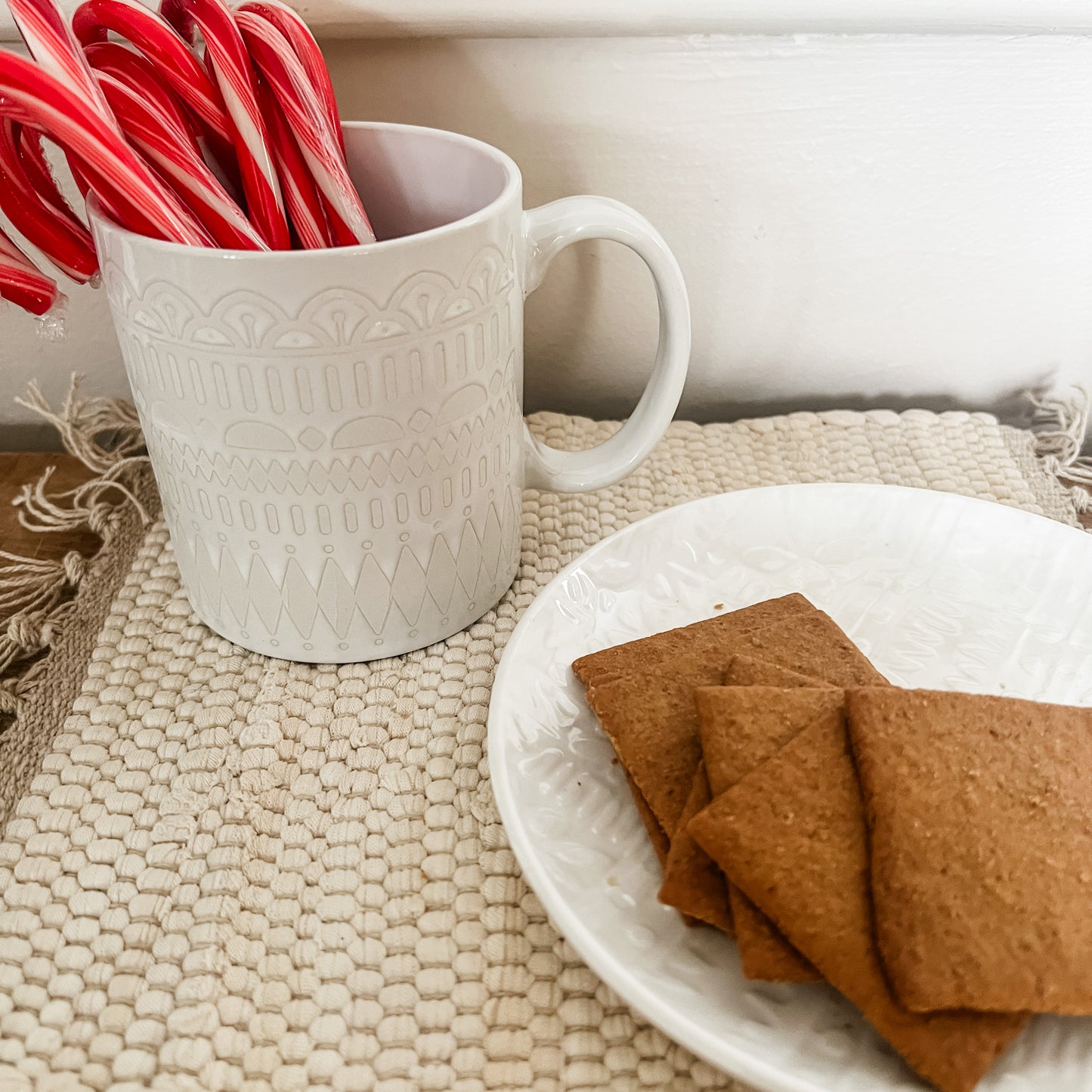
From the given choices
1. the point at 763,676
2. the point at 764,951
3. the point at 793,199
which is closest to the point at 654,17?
the point at 793,199

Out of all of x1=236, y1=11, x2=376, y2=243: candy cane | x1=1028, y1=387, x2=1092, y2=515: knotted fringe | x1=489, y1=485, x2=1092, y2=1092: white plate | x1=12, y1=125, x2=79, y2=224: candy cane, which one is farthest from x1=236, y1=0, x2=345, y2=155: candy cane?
x1=1028, y1=387, x2=1092, y2=515: knotted fringe

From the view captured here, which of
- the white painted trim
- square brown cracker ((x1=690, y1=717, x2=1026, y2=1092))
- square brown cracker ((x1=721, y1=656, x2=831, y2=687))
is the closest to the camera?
square brown cracker ((x1=690, y1=717, x2=1026, y2=1092))

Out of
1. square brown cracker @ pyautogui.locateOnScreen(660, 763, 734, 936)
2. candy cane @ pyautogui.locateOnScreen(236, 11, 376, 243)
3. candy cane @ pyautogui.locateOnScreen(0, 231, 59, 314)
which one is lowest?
square brown cracker @ pyautogui.locateOnScreen(660, 763, 734, 936)

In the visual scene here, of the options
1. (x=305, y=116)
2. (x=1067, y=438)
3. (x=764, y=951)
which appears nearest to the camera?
(x=764, y=951)

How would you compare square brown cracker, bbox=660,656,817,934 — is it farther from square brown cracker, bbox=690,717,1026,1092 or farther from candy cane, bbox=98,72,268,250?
candy cane, bbox=98,72,268,250

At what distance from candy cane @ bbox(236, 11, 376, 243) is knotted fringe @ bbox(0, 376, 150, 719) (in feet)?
0.80

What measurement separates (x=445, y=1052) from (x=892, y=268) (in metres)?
0.55

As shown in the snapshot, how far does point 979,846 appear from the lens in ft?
1.00

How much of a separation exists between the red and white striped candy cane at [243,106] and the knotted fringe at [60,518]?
0.73ft

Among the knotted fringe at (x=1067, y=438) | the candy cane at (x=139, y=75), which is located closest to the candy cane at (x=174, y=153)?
the candy cane at (x=139, y=75)

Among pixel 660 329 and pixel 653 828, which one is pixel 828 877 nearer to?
pixel 653 828

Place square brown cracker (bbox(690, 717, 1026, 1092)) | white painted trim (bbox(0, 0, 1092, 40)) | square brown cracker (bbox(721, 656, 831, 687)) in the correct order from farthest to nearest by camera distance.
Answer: white painted trim (bbox(0, 0, 1092, 40)), square brown cracker (bbox(721, 656, 831, 687)), square brown cracker (bbox(690, 717, 1026, 1092))

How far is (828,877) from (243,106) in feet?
1.24

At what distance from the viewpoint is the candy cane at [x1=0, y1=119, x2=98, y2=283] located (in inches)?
15.5
